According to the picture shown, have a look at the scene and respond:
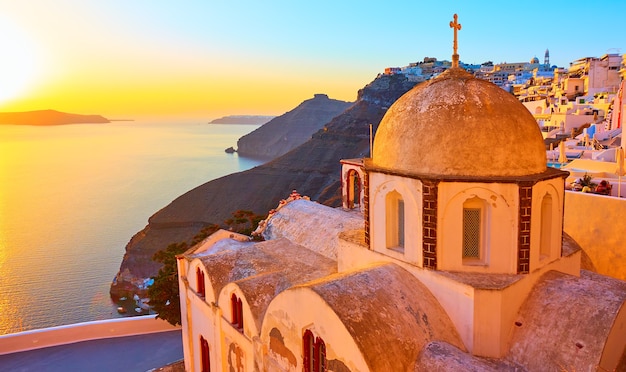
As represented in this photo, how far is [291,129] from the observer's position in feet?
463

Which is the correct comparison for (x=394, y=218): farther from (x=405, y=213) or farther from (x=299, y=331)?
(x=299, y=331)

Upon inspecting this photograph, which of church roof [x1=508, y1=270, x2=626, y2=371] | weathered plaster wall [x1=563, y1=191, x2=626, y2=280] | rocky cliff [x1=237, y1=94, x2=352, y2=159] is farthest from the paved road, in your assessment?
rocky cliff [x1=237, y1=94, x2=352, y2=159]

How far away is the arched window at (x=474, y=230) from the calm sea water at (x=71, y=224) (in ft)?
106

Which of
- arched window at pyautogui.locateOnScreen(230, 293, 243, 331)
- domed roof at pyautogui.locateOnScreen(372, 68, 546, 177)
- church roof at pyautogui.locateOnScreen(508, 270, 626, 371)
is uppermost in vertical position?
domed roof at pyautogui.locateOnScreen(372, 68, 546, 177)

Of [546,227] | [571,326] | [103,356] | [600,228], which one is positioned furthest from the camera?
[103,356]

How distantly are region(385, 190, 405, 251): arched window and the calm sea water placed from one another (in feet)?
102

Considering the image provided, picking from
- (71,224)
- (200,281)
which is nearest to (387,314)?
(200,281)

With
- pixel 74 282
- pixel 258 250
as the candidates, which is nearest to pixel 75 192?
pixel 74 282

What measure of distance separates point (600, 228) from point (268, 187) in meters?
57.2

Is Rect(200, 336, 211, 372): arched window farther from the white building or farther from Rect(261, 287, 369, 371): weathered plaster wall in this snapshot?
Rect(261, 287, 369, 371): weathered plaster wall

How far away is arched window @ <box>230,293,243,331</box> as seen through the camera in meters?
9.57

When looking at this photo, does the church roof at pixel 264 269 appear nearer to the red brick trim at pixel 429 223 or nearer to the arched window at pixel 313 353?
the arched window at pixel 313 353

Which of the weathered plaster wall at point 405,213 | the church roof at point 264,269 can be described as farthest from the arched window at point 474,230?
the church roof at point 264,269

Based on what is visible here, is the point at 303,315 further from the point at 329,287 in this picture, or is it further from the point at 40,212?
the point at 40,212
